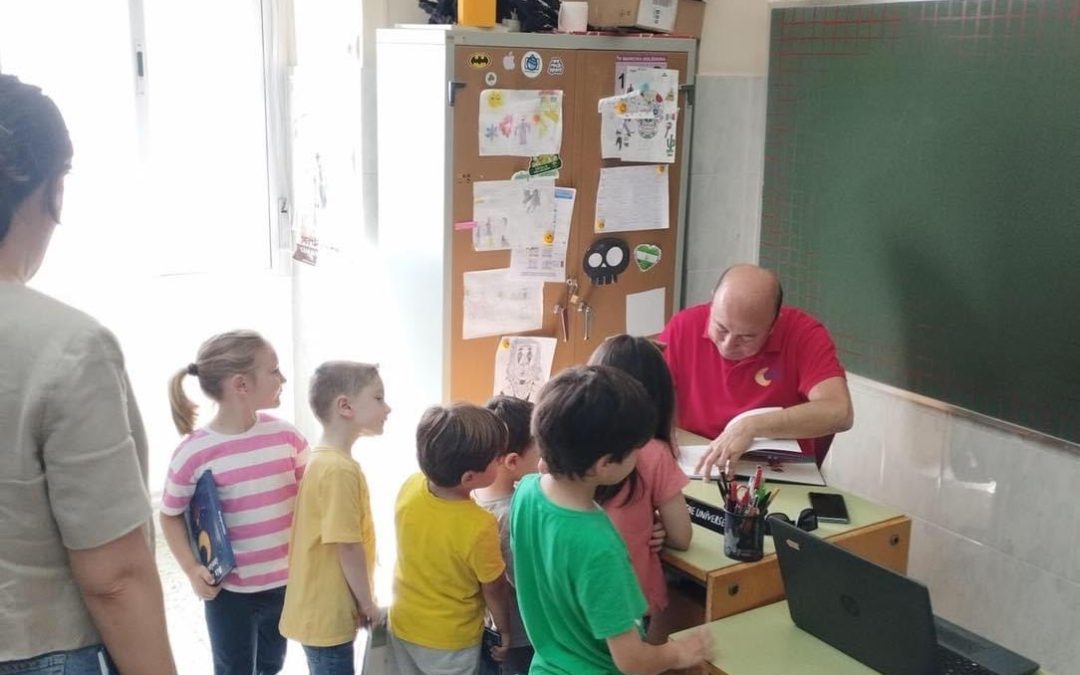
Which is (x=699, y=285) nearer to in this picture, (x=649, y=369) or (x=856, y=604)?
(x=649, y=369)

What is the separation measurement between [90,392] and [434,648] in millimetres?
1310

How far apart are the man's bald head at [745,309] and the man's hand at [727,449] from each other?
0.35m

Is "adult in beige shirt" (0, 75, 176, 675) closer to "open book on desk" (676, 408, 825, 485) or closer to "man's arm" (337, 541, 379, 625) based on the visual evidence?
"man's arm" (337, 541, 379, 625)

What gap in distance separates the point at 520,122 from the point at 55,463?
2.31m

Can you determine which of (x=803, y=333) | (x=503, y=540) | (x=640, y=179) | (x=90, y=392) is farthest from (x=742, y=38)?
(x=90, y=392)

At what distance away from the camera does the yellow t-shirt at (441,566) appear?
2.32 m

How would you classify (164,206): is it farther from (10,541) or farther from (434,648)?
(10,541)

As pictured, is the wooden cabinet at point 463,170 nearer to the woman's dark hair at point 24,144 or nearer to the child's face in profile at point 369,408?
the child's face in profile at point 369,408

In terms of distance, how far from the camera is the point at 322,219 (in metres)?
4.12

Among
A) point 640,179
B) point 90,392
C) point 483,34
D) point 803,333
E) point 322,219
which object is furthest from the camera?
point 322,219

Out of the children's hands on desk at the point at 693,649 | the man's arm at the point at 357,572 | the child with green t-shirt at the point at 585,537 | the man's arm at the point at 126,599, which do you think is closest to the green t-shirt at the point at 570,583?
the child with green t-shirt at the point at 585,537

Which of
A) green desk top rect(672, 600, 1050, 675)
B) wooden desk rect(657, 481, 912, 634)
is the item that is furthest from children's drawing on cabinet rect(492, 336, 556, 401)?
green desk top rect(672, 600, 1050, 675)

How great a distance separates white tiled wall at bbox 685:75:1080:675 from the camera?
9.79ft

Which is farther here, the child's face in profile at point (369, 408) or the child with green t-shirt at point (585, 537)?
the child's face in profile at point (369, 408)
